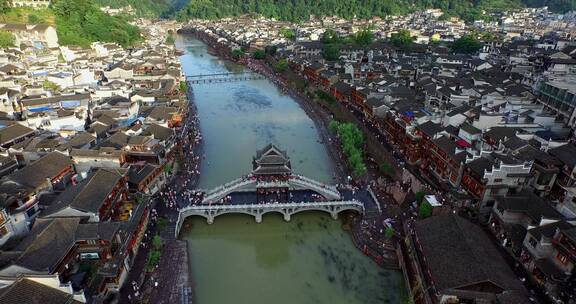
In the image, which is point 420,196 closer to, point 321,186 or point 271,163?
point 321,186

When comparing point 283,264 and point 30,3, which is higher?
point 30,3

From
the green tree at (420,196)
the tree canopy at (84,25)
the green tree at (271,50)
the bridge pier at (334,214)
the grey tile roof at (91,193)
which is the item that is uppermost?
the tree canopy at (84,25)

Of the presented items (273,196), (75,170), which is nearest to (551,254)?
(273,196)

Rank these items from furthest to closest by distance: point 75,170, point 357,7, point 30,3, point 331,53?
point 357,7
point 30,3
point 331,53
point 75,170

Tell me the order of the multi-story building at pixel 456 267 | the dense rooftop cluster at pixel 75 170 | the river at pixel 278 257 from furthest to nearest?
the river at pixel 278 257
the dense rooftop cluster at pixel 75 170
the multi-story building at pixel 456 267

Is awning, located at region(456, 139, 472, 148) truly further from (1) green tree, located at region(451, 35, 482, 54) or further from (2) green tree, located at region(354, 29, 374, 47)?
(2) green tree, located at region(354, 29, 374, 47)

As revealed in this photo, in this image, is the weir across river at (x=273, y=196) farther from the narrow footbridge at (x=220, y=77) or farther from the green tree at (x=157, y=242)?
the narrow footbridge at (x=220, y=77)

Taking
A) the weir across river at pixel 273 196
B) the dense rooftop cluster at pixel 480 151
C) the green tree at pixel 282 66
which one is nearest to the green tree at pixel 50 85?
the weir across river at pixel 273 196
